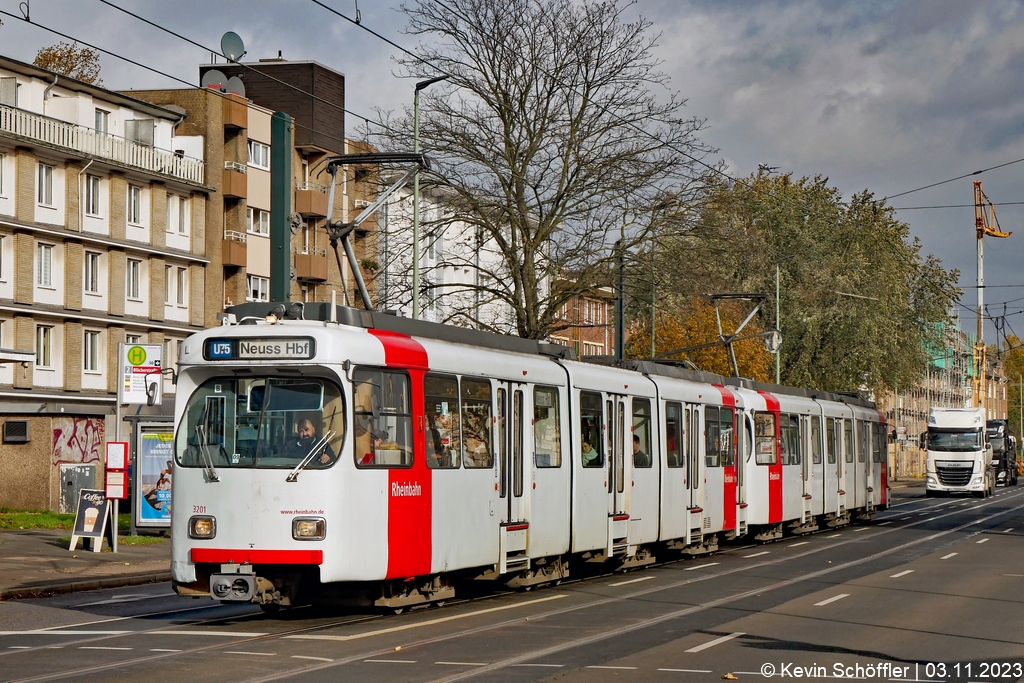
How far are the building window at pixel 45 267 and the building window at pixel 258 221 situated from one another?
11647 mm

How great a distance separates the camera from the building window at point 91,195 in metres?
49.2

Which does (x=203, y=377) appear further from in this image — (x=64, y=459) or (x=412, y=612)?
(x=64, y=459)

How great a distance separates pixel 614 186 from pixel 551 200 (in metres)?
Answer: 1.62

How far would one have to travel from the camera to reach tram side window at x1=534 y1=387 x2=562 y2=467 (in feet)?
58.9

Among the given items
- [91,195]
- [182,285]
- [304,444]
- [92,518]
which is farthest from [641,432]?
[182,285]

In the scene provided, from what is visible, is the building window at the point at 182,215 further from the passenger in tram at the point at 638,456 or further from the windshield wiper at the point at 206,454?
the windshield wiper at the point at 206,454

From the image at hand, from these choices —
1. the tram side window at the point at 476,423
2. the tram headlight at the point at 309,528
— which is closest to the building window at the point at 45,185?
the tram side window at the point at 476,423

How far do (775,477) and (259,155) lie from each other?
34585mm

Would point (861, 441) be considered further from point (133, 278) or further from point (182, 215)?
point (182, 215)

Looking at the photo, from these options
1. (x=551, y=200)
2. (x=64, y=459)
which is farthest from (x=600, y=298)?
(x=64, y=459)

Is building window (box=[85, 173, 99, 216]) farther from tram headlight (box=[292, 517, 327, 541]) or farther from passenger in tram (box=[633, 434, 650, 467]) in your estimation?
tram headlight (box=[292, 517, 327, 541])

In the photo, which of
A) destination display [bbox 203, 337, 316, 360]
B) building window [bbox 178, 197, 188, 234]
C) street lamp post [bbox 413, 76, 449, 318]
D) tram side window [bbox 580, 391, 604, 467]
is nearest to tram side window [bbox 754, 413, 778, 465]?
street lamp post [bbox 413, 76, 449, 318]

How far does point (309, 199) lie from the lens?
6097 centimetres

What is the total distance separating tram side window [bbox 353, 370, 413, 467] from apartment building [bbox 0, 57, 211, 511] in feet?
91.3
